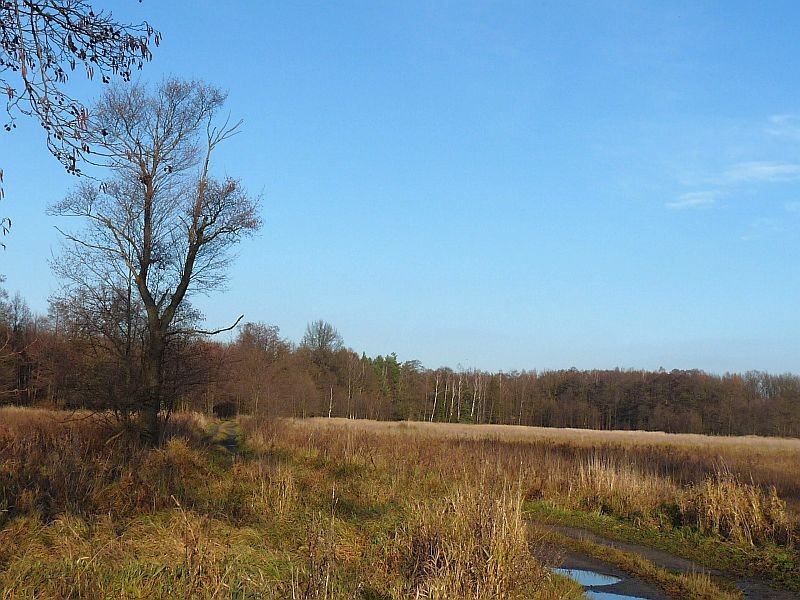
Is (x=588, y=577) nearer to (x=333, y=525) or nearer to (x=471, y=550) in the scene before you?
(x=471, y=550)

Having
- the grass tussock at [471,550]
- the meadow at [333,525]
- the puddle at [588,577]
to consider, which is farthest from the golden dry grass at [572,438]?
the grass tussock at [471,550]

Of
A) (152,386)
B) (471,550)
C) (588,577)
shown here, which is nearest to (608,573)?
(588,577)

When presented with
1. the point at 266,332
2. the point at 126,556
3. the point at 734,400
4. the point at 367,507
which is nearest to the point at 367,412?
the point at 266,332

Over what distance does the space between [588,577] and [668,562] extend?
2024 mm

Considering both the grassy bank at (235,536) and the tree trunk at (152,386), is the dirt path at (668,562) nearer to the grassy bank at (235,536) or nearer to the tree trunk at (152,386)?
the grassy bank at (235,536)

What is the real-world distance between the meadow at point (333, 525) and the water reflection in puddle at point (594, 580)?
0.42 meters

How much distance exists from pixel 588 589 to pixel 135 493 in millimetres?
6500

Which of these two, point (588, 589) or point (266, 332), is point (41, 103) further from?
point (266, 332)

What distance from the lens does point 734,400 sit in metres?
78.3

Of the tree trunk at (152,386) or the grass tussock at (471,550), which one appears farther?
the tree trunk at (152,386)

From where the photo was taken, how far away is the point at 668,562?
35.9 ft

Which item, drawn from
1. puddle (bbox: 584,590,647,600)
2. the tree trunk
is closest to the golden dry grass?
the tree trunk

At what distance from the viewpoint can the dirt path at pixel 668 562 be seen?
9.09 meters

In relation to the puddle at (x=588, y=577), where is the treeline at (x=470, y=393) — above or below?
above
